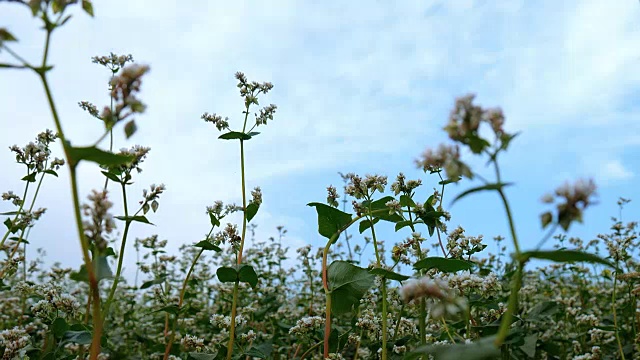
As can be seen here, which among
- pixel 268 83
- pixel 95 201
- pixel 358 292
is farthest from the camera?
pixel 268 83

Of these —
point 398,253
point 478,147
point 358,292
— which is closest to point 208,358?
point 358,292

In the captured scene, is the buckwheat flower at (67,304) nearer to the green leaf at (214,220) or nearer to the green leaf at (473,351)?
the green leaf at (214,220)

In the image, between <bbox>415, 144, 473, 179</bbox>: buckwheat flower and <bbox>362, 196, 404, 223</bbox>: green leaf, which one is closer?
<bbox>415, 144, 473, 179</bbox>: buckwheat flower

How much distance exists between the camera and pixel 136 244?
8.41 meters

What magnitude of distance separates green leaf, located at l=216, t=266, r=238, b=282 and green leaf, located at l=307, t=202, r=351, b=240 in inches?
23.4

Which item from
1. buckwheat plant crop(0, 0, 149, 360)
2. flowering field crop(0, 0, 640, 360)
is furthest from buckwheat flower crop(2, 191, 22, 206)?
buckwheat plant crop(0, 0, 149, 360)

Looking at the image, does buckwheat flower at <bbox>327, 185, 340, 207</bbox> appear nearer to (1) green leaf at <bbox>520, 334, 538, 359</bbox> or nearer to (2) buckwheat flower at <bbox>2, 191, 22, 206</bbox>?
(1) green leaf at <bbox>520, 334, 538, 359</bbox>

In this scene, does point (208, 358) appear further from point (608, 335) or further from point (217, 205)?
point (608, 335)

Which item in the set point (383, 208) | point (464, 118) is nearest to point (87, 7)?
point (464, 118)

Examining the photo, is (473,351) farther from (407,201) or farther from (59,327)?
(59,327)

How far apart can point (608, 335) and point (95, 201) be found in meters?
4.70

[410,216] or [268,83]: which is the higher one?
[268,83]

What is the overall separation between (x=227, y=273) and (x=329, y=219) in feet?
2.31

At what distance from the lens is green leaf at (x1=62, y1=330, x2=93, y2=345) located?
3078mm
